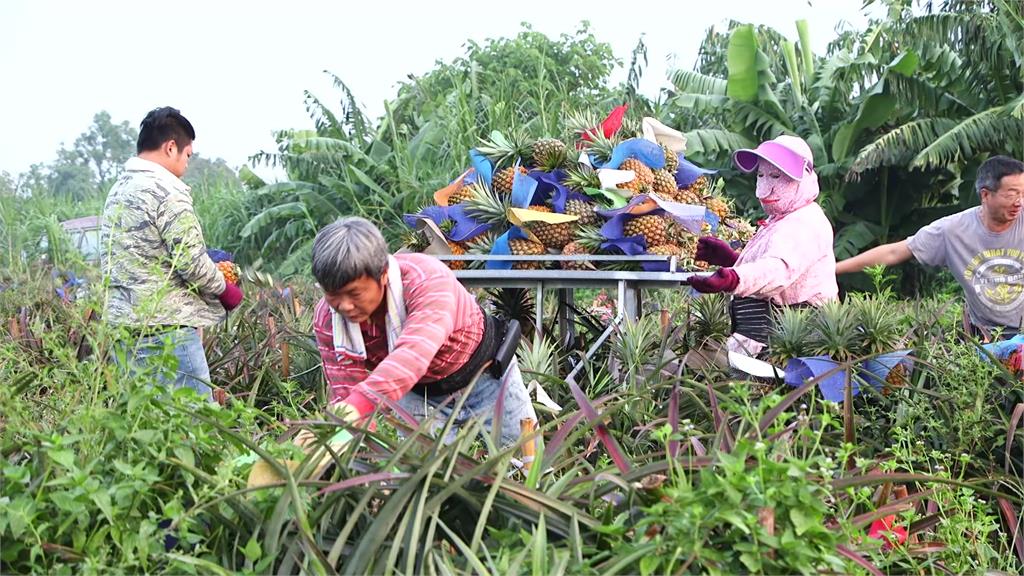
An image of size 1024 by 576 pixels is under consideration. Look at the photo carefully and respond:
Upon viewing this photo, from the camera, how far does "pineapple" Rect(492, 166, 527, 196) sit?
6078mm

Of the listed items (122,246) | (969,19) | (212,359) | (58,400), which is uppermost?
(969,19)

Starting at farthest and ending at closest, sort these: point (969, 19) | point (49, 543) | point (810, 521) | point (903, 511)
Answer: point (969, 19), point (903, 511), point (49, 543), point (810, 521)

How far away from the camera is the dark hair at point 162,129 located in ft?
15.9

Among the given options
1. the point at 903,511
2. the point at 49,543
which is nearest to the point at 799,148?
the point at 903,511

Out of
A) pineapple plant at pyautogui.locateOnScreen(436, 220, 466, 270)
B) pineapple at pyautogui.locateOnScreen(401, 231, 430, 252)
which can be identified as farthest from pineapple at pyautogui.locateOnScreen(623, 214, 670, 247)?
pineapple at pyautogui.locateOnScreen(401, 231, 430, 252)

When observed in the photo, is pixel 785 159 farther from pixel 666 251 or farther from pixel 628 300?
pixel 628 300

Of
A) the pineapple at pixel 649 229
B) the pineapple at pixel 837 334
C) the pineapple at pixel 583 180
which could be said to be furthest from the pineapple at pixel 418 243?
the pineapple at pixel 837 334

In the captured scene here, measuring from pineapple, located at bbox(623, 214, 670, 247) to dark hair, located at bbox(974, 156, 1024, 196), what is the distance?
58.0 inches

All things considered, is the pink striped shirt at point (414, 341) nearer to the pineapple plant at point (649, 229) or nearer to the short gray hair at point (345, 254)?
the short gray hair at point (345, 254)

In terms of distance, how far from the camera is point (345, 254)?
2992mm

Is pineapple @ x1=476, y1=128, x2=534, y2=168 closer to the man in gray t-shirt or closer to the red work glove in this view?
the red work glove

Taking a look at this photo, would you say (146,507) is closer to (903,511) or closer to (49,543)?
(49,543)

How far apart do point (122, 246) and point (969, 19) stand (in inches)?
581

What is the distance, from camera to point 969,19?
16.1 metres
